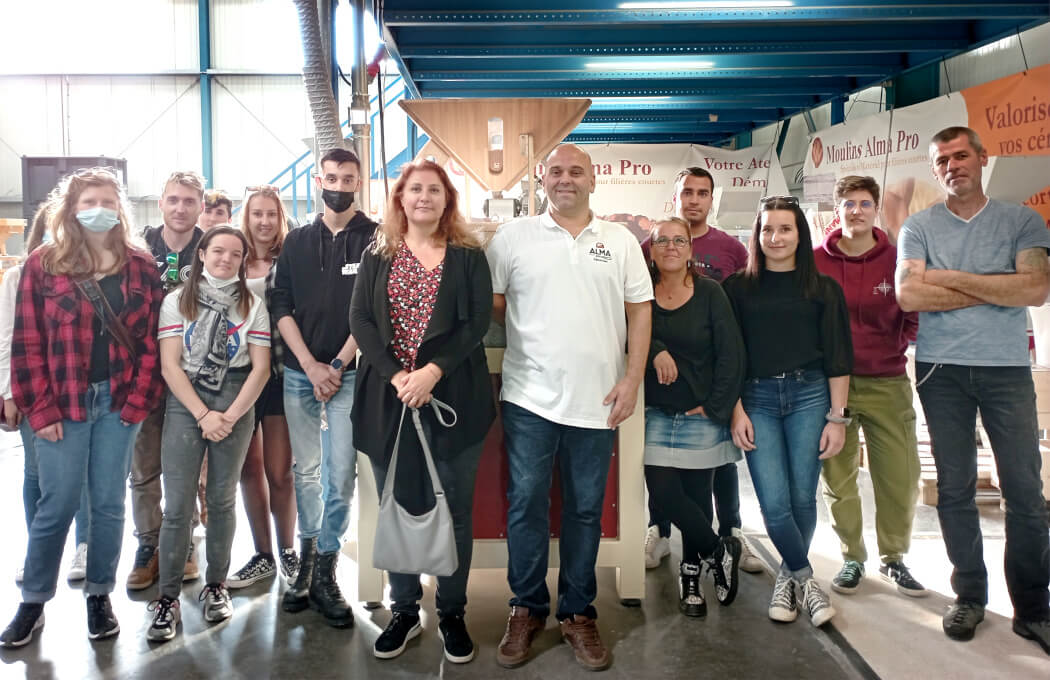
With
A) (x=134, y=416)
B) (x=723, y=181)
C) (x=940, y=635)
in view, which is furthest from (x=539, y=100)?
(x=723, y=181)

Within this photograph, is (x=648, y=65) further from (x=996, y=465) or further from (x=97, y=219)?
(x=97, y=219)

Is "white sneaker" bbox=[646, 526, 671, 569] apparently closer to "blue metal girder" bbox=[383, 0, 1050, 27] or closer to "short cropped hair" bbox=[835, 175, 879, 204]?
"short cropped hair" bbox=[835, 175, 879, 204]

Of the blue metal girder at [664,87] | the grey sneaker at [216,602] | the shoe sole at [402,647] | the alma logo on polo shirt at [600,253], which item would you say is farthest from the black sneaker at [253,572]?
the blue metal girder at [664,87]

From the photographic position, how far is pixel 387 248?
2400mm

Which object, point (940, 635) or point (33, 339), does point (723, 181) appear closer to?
point (940, 635)

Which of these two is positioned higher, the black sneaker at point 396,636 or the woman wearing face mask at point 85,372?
the woman wearing face mask at point 85,372

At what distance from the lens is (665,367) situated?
2576mm

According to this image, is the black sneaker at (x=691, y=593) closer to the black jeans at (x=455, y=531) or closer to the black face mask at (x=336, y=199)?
the black jeans at (x=455, y=531)

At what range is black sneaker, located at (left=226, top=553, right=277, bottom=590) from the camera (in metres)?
3.00

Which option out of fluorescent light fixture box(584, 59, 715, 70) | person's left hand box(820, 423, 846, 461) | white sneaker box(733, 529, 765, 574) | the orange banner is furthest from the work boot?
fluorescent light fixture box(584, 59, 715, 70)

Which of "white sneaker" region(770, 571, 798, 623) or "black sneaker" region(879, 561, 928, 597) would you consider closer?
"white sneaker" region(770, 571, 798, 623)

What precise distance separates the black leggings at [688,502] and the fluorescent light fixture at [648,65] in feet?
15.0

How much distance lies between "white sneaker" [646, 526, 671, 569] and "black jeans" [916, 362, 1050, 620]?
1093 millimetres

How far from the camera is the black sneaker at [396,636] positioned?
2.45m
